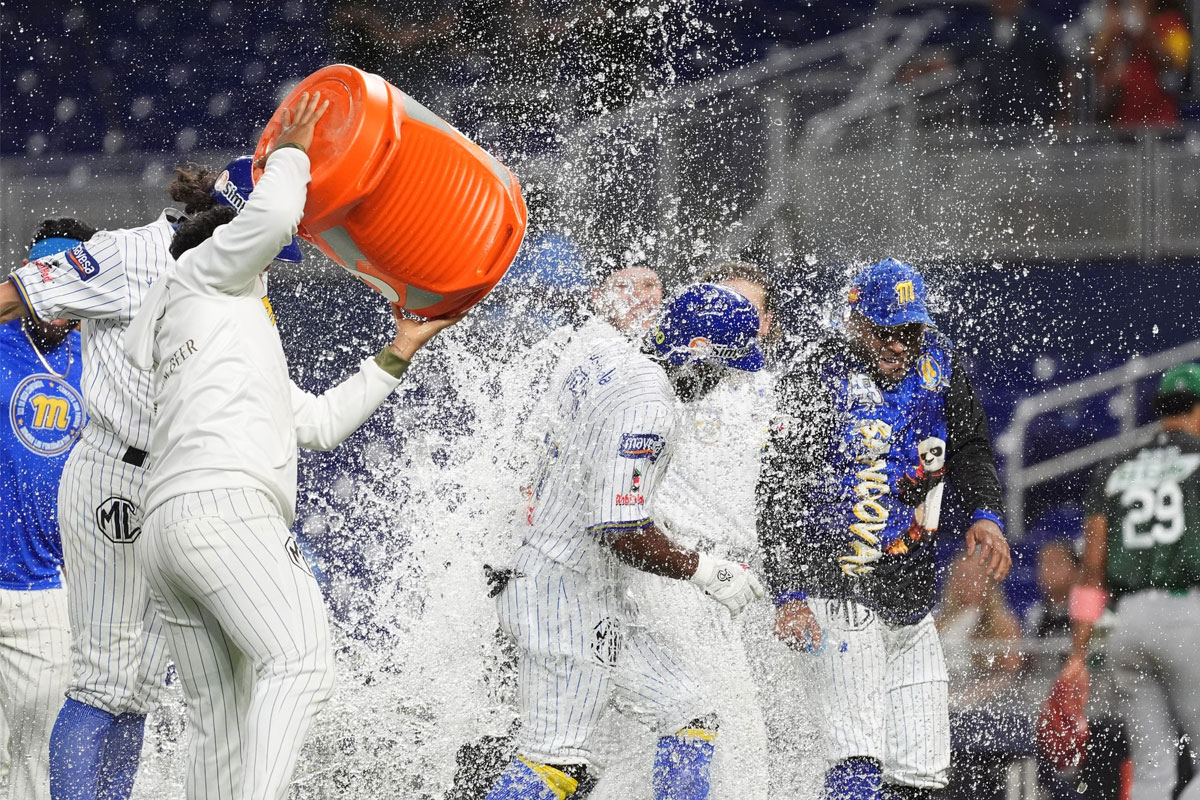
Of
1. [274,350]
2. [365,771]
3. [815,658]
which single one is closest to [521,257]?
[365,771]

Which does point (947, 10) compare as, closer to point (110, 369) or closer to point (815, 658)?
point (815, 658)

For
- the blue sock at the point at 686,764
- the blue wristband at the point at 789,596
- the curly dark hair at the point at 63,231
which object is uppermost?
the curly dark hair at the point at 63,231

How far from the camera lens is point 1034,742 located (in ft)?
18.8

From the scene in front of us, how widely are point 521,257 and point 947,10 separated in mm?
3847

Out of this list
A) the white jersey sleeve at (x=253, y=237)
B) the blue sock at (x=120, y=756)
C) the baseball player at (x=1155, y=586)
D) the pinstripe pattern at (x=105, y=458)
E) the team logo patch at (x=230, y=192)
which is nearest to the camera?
the white jersey sleeve at (x=253, y=237)

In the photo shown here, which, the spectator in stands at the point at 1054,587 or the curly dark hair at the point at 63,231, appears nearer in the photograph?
the curly dark hair at the point at 63,231

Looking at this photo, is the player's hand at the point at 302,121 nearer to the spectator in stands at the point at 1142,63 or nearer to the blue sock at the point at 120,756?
the blue sock at the point at 120,756

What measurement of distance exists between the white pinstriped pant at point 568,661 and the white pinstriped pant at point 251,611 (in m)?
0.83

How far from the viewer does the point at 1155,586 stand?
5.55m

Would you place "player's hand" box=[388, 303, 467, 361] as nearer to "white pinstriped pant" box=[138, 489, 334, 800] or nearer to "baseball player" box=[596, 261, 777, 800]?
"white pinstriped pant" box=[138, 489, 334, 800]

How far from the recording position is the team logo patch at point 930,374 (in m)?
4.31

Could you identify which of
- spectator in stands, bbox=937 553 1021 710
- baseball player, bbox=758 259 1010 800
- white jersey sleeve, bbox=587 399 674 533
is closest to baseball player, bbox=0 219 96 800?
white jersey sleeve, bbox=587 399 674 533

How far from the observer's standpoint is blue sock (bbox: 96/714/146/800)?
3.78m

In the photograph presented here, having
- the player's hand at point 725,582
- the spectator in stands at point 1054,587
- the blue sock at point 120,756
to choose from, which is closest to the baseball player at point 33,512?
the blue sock at point 120,756
